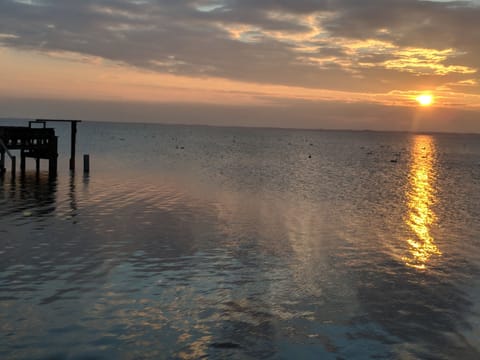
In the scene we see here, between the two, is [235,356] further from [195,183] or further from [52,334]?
[195,183]

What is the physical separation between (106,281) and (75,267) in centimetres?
173

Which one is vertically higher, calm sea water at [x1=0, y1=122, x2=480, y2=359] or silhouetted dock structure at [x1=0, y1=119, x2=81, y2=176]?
silhouetted dock structure at [x1=0, y1=119, x2=81, y2=176]

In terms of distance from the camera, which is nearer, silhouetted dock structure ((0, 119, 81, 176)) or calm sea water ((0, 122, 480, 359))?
calm sea water ((0, 122, 480, 359))

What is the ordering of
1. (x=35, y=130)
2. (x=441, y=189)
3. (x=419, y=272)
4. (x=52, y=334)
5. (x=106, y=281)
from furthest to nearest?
(x=441, y=189)
(x=35, y=130)
(x=419, y=272)
(x=106, y=281)
(x=52, y=334)

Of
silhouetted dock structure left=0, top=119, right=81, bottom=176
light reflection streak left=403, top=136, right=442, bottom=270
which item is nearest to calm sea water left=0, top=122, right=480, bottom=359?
light reflection streak left=403, top=136, right=442, bottom=270

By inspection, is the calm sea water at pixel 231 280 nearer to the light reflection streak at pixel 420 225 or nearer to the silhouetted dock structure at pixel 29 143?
the light reflection streak at pixel 420 225

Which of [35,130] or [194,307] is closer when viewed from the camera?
[194,307]

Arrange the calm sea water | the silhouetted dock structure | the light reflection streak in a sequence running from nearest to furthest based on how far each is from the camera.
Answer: the calm sea water → the light reflection streak → the silhouetted dock structure

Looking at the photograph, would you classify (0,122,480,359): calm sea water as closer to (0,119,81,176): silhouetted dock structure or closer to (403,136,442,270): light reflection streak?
(403,136,442,270): light reflection streak

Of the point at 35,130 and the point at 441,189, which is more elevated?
the point at 35,130

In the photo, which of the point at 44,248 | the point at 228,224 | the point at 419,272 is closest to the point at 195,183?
the point at 228,224

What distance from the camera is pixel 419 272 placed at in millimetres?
15273

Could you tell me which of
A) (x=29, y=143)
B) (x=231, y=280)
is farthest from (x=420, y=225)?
(x=29, y=143)

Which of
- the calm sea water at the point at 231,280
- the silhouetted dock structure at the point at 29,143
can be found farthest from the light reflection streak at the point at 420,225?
the silhouetted dock structure at the point at 29,143
